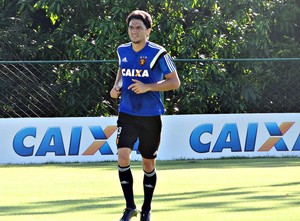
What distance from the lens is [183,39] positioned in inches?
860

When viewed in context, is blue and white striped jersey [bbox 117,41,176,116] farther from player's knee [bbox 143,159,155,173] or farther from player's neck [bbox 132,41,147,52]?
player's knee [bbox 143,159,155,173]

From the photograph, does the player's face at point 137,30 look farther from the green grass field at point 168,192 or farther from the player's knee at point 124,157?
the green grass field at point 168,192

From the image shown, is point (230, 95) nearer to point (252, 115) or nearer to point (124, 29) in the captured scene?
point (252, 115)

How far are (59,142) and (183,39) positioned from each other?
4.74 meters

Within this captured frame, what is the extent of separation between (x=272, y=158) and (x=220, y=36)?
4.41m

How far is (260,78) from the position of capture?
20609mm

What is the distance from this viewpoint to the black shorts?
30.8ft

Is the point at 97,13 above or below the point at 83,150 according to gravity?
above

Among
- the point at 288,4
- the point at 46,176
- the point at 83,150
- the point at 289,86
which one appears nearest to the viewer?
the point at 46,176

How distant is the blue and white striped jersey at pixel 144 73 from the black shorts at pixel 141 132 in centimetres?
6

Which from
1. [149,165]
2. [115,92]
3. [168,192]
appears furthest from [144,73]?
[168,192]

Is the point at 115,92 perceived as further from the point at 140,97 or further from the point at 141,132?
the point at 141,132

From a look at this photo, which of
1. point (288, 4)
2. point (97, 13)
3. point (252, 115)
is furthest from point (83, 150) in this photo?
point (288, 4)

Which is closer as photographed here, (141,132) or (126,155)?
(126,155)
